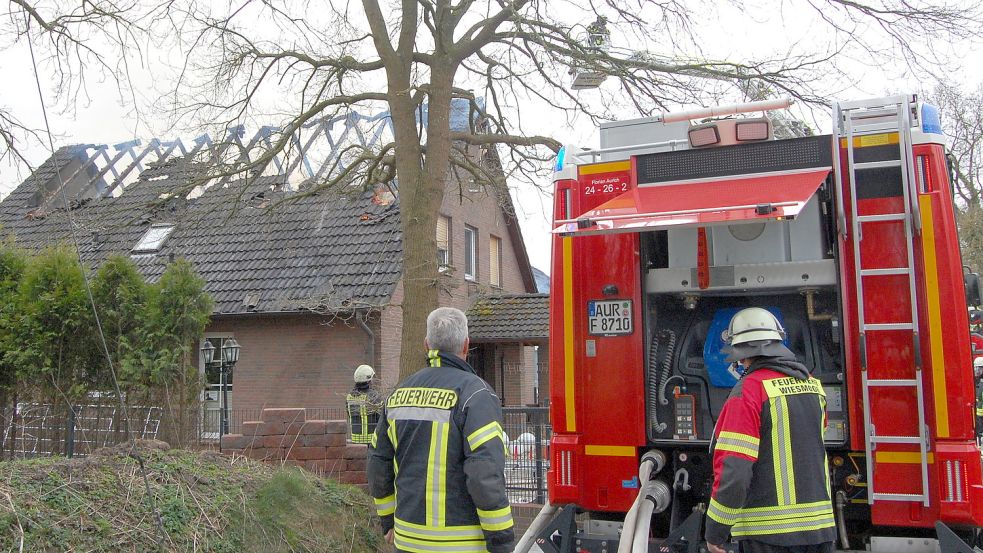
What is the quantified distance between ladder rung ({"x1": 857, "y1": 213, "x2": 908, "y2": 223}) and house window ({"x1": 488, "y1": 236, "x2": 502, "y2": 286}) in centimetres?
1713

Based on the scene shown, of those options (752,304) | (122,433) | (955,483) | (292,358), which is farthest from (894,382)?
(292,358)

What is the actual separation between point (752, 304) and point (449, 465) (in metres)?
2.55

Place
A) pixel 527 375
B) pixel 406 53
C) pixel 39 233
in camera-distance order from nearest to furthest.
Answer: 1. pixel 406 53
2. pixel 39 233
3. pixel 527 375

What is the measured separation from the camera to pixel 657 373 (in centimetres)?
562

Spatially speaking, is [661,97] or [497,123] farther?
[497,123]

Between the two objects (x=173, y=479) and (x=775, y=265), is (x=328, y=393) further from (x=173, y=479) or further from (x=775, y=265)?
(x=775, y=265)

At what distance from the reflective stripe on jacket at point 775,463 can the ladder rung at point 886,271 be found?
92cm

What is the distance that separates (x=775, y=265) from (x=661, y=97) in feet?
16.5

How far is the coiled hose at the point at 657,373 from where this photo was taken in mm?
5496

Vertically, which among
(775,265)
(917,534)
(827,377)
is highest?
(775,265)

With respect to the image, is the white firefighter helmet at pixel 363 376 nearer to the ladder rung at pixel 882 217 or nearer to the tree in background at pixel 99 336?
the tree in background at pixel 99 336

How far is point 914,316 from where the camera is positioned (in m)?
4.66

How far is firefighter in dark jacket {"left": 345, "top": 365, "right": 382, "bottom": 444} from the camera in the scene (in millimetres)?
9648

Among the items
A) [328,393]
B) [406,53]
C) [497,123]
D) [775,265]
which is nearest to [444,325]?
[775,265]
